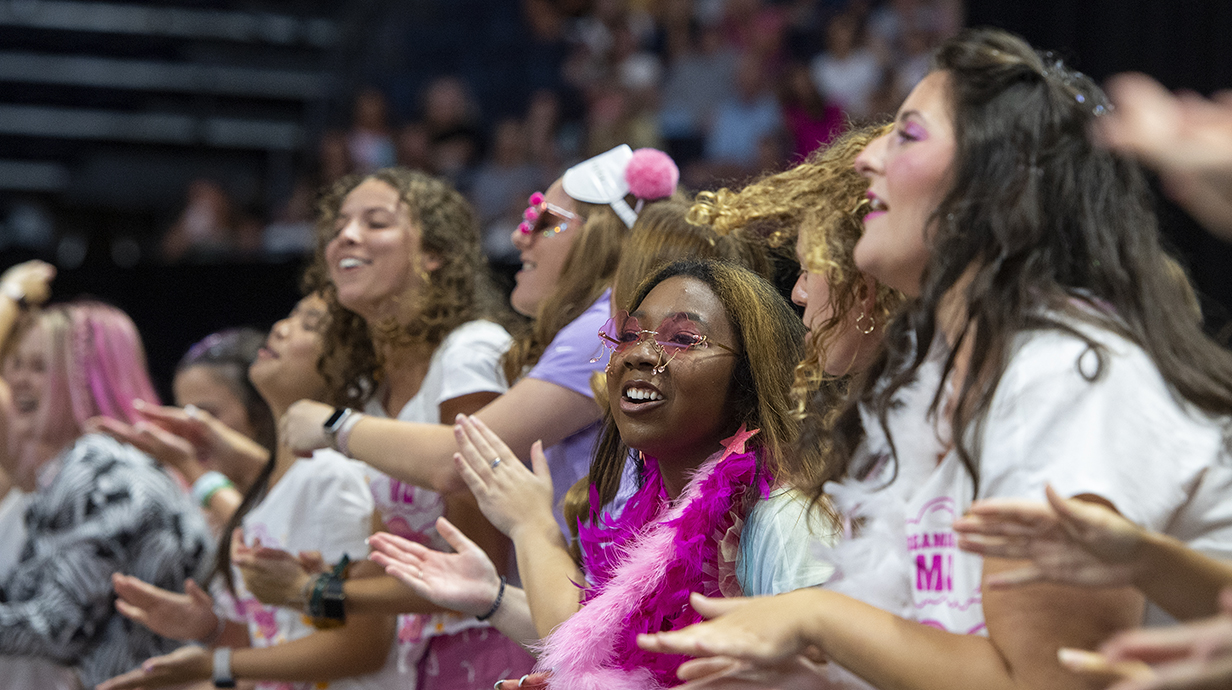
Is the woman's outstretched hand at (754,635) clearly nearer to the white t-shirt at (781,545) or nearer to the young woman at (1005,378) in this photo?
the young woman at (1005,378)

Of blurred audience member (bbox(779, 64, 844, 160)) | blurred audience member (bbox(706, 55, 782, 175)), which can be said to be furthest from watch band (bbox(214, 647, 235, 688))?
blurred audience member (bbox(706, 55, 782, 175))

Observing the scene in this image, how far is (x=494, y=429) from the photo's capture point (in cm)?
201

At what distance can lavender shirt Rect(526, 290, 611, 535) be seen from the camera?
6.61 feet

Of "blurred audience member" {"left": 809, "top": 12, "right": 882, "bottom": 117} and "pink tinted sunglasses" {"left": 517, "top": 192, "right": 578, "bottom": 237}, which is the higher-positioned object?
"blurred audience member" {"left": 809, "top": 12, "right": 882, "bottom": 117}

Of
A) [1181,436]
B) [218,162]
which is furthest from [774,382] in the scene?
[218,162]

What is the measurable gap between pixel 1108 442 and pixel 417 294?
5.54 feet

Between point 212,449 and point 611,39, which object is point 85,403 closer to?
point 212,449

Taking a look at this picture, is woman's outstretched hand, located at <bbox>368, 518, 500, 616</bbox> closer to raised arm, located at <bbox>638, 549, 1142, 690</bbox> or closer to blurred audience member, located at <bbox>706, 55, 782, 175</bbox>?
raised arm, located at <bbox>638, 549, 1142, 690</bbox>

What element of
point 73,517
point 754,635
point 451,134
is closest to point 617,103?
point 451,134

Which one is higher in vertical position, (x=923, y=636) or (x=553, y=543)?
(x=923, y=636)

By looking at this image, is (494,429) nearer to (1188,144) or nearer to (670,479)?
(670,479)

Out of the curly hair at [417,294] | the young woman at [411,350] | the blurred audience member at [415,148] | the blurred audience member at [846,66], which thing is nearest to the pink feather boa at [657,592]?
the young woman at [411,350]

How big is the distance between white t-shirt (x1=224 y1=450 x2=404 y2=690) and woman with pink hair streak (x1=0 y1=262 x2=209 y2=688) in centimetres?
38

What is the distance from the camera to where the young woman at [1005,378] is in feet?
3.41
